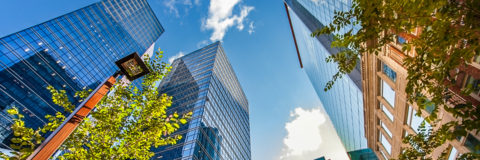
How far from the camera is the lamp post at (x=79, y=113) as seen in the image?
393 cm

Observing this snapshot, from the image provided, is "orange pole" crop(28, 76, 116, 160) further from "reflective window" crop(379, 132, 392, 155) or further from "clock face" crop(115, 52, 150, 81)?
"reflective window" crop(379, 132, 392, 155)

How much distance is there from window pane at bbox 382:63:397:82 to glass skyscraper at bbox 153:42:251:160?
33.1 meters

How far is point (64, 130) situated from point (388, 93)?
58.6ft

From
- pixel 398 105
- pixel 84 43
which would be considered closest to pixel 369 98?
pixel 398 105

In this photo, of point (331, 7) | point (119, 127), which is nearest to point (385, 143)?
point (331, 7)

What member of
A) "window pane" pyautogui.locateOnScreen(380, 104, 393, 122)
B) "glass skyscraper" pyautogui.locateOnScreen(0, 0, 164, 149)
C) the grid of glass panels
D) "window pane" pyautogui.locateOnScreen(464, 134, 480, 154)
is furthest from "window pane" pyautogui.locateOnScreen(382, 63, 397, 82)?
"glass skyscraper" pyautogui.locateOnScreen(0, 0, 164, 149)

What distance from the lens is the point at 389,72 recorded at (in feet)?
45.3

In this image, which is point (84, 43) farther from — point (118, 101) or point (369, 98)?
point (369, 98)

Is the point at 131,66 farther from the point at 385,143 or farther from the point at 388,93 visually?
the point at 385,143

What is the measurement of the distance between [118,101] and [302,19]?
4722 centimetres

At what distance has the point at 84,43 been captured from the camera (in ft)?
213

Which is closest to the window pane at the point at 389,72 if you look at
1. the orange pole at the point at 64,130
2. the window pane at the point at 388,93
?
the window pane at the point at 388,93

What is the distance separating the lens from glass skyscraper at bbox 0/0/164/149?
4569cm

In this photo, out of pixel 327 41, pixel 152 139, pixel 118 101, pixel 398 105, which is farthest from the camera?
pixel 327 41
